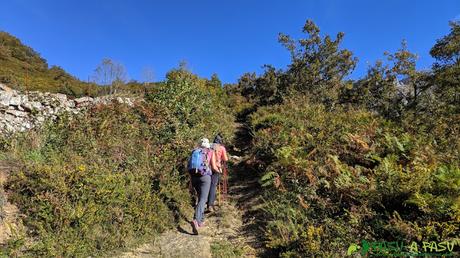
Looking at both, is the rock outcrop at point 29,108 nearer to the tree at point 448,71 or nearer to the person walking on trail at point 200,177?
the person walking on trail at point 200,177

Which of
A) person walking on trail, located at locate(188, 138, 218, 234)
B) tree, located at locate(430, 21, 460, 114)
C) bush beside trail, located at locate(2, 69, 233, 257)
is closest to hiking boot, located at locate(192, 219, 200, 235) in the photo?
person walking on trail, located at locate(188, 138, 218, 234)

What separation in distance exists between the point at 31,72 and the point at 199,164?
25.4 metres

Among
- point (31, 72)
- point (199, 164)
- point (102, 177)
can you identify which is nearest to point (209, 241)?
point (199, 164)

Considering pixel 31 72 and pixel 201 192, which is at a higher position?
pixel 31 72

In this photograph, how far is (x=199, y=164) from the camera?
709 centimetres

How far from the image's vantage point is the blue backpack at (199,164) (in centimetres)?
709

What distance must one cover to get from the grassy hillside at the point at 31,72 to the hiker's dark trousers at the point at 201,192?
14.4 metres

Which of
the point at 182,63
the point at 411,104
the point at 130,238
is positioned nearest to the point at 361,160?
the point at 130,238

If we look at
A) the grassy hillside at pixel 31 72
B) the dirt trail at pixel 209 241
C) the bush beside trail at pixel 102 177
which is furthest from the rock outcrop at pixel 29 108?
the grassy hillside at pixel 31 72

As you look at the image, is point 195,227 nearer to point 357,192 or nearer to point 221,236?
point 221,236

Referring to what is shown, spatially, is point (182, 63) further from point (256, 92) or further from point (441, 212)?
point (441, 212)

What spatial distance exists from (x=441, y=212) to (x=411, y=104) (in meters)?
10.9

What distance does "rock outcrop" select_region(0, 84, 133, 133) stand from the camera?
33.4 ft

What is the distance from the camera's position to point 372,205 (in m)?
6.23
